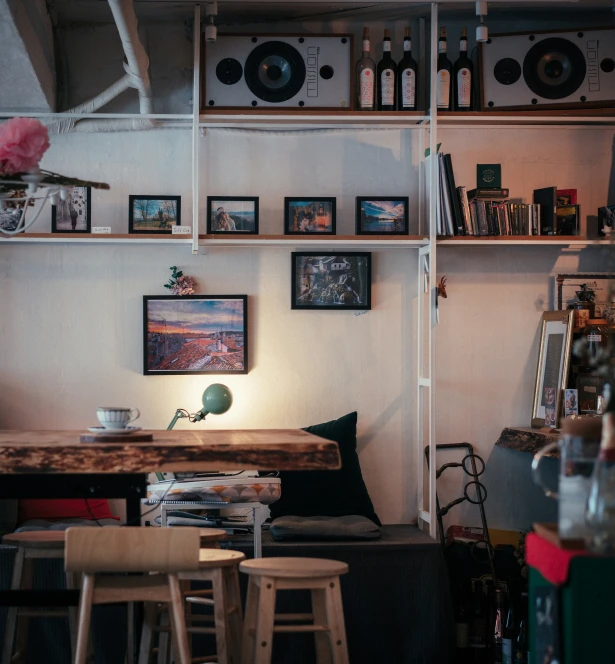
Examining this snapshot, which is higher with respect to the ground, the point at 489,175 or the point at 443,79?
the point at 443,79

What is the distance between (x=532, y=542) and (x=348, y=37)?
317cm

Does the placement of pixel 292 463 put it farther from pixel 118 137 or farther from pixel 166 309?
pixel 118 137

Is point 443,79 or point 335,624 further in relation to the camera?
point 443,79

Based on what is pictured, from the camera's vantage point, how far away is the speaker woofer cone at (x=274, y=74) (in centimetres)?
464

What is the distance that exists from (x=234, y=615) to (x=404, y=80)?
2796 millimetres

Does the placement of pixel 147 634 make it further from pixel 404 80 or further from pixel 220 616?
pixel 404 80

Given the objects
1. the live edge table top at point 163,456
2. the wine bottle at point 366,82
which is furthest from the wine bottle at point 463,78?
the live edge table top at point 163,456

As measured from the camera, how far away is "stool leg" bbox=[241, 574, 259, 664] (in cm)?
288

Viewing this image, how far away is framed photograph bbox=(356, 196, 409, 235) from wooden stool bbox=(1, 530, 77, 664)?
87.7 inches

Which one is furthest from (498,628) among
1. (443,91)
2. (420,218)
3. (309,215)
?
(443,91)

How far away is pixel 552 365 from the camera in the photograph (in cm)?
471

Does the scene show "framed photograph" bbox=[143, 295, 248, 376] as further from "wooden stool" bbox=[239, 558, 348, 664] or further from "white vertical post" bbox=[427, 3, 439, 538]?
"wooden stool" bbox=[239, 558, 348, 664]

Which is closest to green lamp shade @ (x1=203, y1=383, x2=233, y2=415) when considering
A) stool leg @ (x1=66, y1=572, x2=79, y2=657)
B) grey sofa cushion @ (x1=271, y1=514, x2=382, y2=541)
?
grey sofa cushion @ (x1=271, y1=514, x2=382, y2=541)

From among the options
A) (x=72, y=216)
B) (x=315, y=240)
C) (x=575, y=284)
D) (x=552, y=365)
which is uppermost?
(x=72, y=216)
